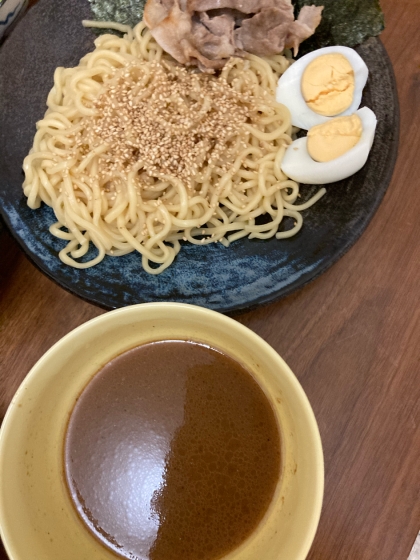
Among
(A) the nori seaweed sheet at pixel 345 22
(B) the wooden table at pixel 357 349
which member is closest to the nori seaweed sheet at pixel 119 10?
(A) the nori seaweed sheet at pixel 345 22

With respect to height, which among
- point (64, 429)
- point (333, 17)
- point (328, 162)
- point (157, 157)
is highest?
point (333, 17)

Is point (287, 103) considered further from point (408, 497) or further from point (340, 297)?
point (408, 497)

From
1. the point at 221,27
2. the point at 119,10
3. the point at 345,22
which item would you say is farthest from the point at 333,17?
the point at 119,10

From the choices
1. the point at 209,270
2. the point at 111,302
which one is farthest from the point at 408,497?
the point at 111,302

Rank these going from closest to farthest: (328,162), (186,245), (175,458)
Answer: (175,458) < (328,162) < (186,245)

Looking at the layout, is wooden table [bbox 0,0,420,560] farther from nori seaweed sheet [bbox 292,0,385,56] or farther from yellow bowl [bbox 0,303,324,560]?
yellow bowl [bbox 0,303,324,560]

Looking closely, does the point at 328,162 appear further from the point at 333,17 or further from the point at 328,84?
the point at 333,17
